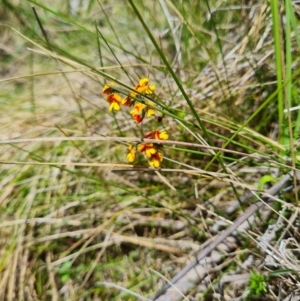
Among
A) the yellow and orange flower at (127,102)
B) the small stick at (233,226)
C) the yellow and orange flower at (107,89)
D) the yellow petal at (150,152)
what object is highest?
the yellow and orange flower at (107,89)

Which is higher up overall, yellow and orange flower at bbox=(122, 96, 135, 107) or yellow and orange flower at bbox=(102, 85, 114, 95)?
yellow and orange flower at bbox=(102, 85, 114, 95)

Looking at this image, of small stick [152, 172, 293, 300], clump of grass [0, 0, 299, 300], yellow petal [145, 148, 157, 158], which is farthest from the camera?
clump of grass [0, 0, 299, 300]

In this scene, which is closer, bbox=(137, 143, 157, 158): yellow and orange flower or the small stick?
bbox=(137, 143, 157, 158): yellow and orange flower

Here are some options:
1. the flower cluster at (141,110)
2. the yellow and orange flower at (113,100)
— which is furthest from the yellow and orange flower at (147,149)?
the yellow and orange flower at (113,100)

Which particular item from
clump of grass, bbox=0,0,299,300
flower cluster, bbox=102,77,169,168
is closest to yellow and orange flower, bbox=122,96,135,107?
flower cluster, bbox=102,77,169,168

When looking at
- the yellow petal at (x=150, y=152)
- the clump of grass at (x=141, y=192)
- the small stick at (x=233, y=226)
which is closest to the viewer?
the yellow petal at (x=150, y=152)

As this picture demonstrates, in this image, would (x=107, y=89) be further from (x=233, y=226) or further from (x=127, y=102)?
(x=233, y=226)

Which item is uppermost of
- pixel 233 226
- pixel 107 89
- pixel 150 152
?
pixel 107 89

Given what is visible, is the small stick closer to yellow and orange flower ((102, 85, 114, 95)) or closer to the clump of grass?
the clump of grass

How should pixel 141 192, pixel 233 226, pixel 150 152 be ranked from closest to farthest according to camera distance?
pixel 150 152
pixel 233 226
pixel 141 192

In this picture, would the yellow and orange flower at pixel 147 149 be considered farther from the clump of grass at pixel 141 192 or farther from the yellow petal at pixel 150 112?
the clump of grass at pixel 141 192

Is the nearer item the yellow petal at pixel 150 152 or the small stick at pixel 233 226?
the yellow petal at pixel 150 152

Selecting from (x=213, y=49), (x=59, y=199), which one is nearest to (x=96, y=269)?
(x=59, y=199)

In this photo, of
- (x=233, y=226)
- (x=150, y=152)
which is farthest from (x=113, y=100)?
(x=233, y=226)
